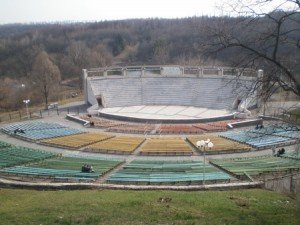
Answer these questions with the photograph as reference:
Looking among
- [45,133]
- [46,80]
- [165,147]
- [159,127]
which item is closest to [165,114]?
[159,127]

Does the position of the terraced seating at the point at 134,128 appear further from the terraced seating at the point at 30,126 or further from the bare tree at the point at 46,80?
the bare tree at the point at 46,80

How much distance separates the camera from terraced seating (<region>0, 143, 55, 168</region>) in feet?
93.2

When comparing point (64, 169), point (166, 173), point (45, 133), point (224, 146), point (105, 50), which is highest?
point (105, 50)

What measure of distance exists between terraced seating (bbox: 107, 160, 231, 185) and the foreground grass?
2932 millimetres

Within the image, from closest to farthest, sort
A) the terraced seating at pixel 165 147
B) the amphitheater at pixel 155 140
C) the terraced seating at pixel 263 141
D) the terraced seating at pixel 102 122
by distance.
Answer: the amphitheater at pixel 155 140 < the terraced seating at pixel 165 147 < the terraced seating at pixel 263 141 < the terraced seating at pixel 102 122

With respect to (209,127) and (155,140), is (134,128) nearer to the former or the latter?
(155,140)

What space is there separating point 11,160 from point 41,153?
320 cm

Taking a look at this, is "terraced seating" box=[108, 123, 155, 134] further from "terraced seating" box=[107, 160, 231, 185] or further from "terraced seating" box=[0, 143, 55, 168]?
"terraced seating" box=[107, 160, 231, 185]

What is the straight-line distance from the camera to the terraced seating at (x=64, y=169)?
2388 centimetres

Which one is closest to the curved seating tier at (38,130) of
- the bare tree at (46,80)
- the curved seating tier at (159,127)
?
the curved seating tier at (159,127)

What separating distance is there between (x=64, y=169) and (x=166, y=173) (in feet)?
22.7

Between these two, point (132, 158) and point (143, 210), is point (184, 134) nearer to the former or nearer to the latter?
point (132, 158)

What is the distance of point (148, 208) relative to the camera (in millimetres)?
15070

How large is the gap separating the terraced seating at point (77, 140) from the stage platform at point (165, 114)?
8.14 m
